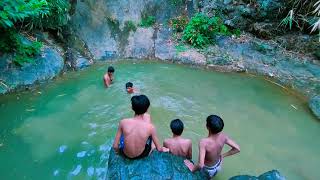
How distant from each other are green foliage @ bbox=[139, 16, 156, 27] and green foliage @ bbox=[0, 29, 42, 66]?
3127 millimetres

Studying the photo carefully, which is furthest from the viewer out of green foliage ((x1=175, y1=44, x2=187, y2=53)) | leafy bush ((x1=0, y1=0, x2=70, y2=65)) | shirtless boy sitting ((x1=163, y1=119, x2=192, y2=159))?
green foliage ((x1=175, y1=44, x2=187, y2=53))

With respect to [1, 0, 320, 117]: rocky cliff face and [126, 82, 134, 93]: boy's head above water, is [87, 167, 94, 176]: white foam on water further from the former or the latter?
[1, 0, 320, 117]: rocky cliff face

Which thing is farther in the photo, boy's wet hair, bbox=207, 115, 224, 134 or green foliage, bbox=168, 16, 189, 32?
green foliage, bbox=168, 16, 189, 32

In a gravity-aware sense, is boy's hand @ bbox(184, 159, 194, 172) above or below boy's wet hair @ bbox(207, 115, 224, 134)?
below

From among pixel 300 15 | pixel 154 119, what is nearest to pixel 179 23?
pixel 300 15

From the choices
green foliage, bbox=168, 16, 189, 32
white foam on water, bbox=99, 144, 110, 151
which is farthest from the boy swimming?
green foliage, bbox=168, 16, 189, 32

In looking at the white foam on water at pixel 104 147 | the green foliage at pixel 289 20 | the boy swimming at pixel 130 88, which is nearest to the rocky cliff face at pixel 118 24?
the boy swimming at pixel 130 88

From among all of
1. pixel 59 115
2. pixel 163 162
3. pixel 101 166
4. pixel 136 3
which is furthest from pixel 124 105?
pixel 136 3

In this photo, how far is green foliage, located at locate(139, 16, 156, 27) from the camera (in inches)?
392

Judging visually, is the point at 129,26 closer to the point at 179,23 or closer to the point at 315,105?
the point at 179,23

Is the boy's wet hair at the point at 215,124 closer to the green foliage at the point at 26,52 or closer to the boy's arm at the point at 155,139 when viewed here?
the boy's arm at the point at 155,139

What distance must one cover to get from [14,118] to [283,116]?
5155 mm

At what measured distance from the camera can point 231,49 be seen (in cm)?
924

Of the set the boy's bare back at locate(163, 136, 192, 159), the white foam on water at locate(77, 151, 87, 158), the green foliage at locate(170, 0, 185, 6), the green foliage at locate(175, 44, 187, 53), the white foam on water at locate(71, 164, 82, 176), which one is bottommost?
the white foam on water at locate(71, 164, 82, 176)
